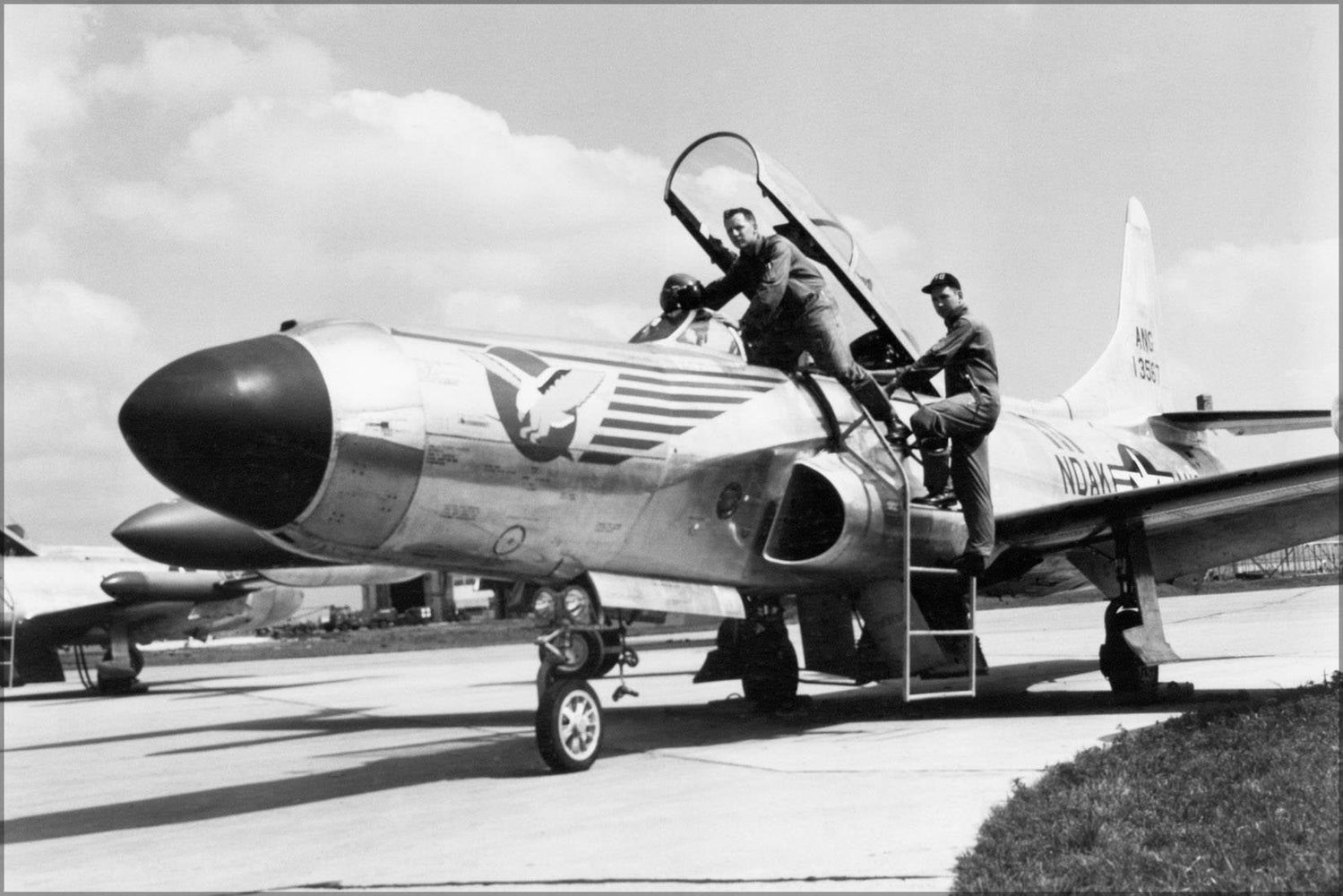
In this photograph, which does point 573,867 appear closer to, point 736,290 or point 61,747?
point 736,290

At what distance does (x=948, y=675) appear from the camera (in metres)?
9.12

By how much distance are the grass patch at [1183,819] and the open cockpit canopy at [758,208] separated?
4.36m

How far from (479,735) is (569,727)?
3.16 metres

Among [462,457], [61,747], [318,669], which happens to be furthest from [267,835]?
[318,669]

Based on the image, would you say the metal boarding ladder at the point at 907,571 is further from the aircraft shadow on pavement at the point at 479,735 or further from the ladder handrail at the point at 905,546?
the aircraft shadow on pavement at the point at 479,735

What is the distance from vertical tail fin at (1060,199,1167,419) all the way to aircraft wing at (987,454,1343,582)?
3.52 metres

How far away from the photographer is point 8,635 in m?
22.3

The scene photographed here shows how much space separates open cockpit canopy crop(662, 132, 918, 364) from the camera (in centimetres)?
923

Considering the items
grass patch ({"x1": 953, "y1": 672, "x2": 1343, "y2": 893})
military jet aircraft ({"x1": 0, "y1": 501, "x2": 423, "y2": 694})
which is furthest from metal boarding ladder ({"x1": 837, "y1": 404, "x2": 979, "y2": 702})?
military jet aircraft ({"x1": 0, "y1": 501, "x2": 423, "y2": 694})

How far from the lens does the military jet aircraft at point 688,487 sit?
604 cm

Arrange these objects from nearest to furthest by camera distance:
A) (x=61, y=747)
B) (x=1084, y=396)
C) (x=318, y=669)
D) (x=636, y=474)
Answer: (x=636, y=474), (x=61, y=747), (x=1084, y=396), (x=318, y=669)

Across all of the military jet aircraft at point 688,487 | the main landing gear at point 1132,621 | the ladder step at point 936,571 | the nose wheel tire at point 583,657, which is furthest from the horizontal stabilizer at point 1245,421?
the nose wheel tire at point 583,657

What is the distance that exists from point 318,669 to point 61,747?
1244 centimetres

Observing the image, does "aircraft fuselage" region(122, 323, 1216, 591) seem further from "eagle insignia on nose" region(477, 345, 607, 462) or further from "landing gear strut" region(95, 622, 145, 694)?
"landing gear strut" region(95, 622, 145, 694)
